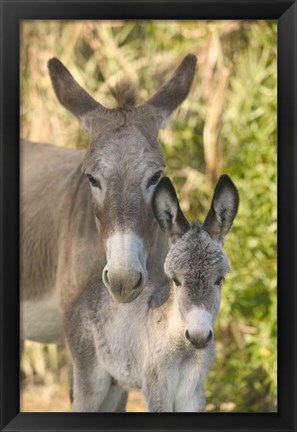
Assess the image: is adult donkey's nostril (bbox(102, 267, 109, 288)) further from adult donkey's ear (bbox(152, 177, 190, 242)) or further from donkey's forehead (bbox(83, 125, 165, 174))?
donkey's forehead (bbox(83, 125, 165, 174))

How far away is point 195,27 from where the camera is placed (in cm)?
405

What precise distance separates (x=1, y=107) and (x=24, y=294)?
0.82 metres

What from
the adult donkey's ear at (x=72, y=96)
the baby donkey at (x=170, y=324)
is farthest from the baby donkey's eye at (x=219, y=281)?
the adult donkey's ear at (x=72, y=96)

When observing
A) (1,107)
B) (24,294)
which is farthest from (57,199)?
(1,107)

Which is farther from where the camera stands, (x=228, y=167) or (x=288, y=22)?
(x=228, y=167)

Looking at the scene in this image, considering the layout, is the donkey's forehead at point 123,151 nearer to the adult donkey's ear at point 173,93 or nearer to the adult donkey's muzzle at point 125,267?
the adult donkey's ear at point 173,93

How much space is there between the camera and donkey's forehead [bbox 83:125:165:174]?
9.55 ft

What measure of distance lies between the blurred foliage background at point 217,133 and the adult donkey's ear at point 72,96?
754 mm

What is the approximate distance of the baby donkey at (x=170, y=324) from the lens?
265 centimetres

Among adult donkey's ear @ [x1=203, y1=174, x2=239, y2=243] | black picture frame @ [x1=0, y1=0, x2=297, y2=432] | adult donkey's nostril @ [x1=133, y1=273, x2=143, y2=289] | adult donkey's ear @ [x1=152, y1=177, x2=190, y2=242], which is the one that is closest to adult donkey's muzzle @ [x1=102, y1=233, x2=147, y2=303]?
adult donkey's nostril @ [x1=133, y1=273, x2=143, y2=289]

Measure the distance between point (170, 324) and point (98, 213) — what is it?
0.50m

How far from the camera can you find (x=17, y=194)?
314 cm

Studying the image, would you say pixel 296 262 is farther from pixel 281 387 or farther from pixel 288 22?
pixel 288 22

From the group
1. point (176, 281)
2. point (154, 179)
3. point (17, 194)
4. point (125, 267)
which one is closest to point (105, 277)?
point (125, 267)
